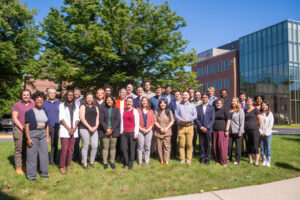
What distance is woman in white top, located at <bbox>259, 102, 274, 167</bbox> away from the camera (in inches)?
280

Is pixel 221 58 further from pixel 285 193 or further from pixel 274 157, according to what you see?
pixel 285 193

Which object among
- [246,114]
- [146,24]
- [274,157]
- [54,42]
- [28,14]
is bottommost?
[274,157]

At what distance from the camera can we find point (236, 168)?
6.69 metres

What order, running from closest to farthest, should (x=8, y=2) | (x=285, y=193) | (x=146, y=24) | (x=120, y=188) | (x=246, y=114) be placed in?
(x=285, y=193)
(x=120, y=188)
(x=246, y=114)
(x=146, y=24)
(x=8, y=2)

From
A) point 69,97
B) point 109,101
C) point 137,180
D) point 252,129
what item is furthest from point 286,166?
point 69,97

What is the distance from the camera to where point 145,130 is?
22.4 ft

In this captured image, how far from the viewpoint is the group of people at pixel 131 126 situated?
5.99 m

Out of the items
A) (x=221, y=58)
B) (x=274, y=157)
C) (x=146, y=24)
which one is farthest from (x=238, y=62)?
(x=274, y=157)

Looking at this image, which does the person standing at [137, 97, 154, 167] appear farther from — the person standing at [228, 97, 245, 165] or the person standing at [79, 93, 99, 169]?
the person standing at [228, 97, 245, 165]

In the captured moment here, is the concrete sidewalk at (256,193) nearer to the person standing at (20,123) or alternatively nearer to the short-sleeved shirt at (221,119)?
the short-sleeved shirt at (221,119)

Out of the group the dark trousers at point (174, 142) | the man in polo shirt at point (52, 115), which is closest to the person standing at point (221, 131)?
the dark trousers at point (174, 142)

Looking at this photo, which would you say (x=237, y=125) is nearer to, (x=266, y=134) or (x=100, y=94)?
(x=266, y=134)

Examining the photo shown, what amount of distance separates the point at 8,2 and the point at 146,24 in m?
13.5

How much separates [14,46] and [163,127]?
2082cm
